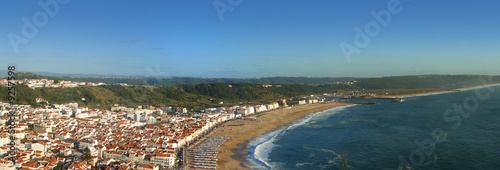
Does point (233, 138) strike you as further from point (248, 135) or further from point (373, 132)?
point (373, 132)

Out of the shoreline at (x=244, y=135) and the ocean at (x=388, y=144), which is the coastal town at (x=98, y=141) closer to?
the shoreline at (x=244, y=135)

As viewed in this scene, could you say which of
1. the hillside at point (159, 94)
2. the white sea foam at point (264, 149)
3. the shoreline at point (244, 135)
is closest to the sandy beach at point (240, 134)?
the shoreline at point (244, 135)

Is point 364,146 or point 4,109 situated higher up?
point 4,109

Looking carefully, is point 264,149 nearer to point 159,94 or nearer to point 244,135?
point 244,135

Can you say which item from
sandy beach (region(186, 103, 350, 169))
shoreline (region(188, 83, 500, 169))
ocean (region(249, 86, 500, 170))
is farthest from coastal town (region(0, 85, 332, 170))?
ocean (region(249, 86, 500, 170))

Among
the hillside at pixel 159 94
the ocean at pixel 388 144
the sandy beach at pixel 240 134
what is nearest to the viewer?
the ocean at pixel 388 144

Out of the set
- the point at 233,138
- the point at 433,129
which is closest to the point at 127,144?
the point at 233,138

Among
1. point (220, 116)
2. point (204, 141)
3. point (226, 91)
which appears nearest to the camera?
point (204, 141)
